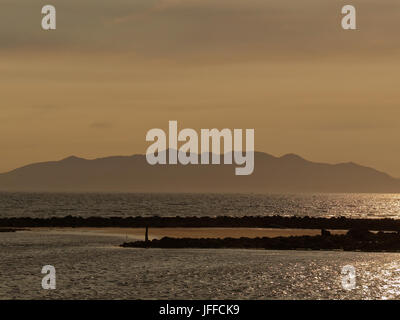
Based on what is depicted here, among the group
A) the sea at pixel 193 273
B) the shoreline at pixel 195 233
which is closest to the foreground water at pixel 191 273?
the sea at pixel 193 273

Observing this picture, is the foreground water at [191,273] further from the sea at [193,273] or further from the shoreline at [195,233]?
the shoreline at [195,233]

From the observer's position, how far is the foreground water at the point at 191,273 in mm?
37594

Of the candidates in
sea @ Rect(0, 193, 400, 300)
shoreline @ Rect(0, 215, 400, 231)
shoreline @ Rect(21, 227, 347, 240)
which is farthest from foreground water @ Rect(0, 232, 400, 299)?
shoreline @ Rect(0, 215, 400, 231)

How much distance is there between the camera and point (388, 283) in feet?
138

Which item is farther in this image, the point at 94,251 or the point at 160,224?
the point at 160,224

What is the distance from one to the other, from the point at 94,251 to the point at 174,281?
773 inches

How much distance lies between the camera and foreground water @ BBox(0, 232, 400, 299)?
37594 mm

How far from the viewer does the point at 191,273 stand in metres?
45.5

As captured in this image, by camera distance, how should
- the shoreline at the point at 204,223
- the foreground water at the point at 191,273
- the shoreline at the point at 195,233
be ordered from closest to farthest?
1. the foreground water at the point at 191,273
2. the shoreline at the point at 195,233
3. the shoreline at the point at 204,223

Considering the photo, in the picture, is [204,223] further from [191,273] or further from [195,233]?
[191,273]

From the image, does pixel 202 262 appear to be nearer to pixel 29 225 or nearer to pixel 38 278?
pixel 38 278
